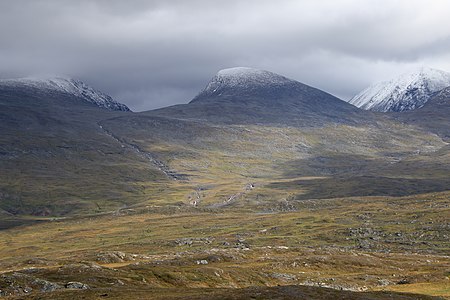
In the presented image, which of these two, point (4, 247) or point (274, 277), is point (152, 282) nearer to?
point (274, 277)

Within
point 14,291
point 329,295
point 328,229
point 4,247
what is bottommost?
point 4,247

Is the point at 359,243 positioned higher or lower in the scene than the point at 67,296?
lower

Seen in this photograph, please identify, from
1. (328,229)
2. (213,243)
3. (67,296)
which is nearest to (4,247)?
(213,243)

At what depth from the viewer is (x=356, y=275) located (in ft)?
317

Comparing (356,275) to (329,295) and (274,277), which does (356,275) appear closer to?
(274,277)

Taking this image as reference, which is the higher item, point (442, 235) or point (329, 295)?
point (329, 295)

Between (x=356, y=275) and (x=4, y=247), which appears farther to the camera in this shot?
(x=4, y=247)

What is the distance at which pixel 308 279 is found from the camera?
9212 cm

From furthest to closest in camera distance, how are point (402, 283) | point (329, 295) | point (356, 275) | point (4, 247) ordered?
point (4, 247)
point (356, 275)
point (402, 283)
point (329, 295)

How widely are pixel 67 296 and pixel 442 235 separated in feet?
435

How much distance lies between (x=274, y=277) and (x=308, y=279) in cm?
618

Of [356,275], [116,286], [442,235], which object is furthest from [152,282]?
[442,235]

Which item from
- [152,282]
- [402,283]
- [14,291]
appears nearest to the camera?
[14,291]

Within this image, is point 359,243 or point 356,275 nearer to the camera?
point 356,275
